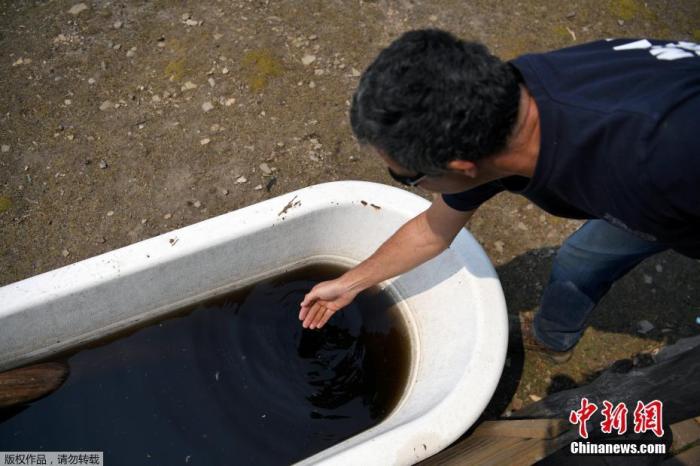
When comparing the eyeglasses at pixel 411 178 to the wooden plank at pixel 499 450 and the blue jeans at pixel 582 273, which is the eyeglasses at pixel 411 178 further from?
the wooden plank at pixel 499 450

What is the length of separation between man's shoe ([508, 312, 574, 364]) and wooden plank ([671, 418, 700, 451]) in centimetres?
47

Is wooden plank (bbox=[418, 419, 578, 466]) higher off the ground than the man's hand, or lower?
lower

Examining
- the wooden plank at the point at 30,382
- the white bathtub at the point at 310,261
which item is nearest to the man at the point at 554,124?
the white bathtub at the point at 310,261

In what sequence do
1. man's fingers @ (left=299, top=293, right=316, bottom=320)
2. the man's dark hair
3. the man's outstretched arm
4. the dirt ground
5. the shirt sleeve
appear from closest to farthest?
the man's dark hair → the shirt sleeve → the man's outstretched arm → man's fingers @ (left=299, top=293, right=316, bottom=320) → the dirt ground

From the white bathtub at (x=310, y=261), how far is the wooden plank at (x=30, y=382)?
0.22 feet

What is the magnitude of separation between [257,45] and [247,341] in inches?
60.5

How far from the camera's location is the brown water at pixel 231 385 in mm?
1737

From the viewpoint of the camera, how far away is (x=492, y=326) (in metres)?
1.62

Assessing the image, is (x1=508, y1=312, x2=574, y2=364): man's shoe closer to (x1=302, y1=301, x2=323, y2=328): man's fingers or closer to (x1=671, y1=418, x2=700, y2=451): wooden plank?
(x1=671, y1=418, x2=700, y2=451): wooden plank

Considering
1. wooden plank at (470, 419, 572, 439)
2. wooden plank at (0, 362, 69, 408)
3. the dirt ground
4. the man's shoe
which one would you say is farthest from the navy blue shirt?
wooden plank at (0, 362, 69, 408)

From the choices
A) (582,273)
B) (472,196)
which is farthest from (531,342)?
(472,196)

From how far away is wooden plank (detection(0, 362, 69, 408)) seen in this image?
1664mm

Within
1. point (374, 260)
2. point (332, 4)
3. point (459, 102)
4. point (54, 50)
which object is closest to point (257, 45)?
point (332, 4)

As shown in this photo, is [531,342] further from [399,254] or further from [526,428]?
[399,254]
